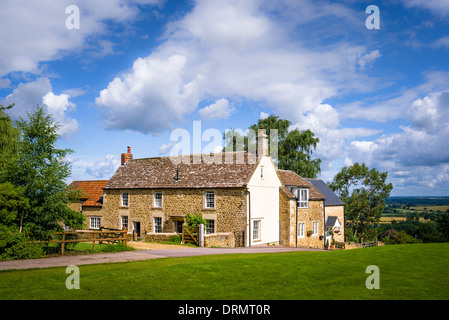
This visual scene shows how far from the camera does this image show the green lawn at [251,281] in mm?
10805

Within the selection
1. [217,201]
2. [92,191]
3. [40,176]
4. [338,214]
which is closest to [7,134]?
[40,176]

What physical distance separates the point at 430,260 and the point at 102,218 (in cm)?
3284

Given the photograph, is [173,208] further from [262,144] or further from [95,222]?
[95,222]

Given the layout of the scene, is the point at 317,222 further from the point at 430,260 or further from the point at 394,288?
the point at 394,288

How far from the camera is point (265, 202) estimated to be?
3459cm

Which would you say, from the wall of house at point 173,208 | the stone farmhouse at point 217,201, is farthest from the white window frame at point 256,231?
the wall of house at point 173,208

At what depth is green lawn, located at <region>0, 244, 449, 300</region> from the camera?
1080 centimetres

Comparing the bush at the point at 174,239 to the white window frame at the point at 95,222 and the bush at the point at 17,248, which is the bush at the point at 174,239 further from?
the white window frame at the point at 95,222

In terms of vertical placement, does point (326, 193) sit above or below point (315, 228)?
above

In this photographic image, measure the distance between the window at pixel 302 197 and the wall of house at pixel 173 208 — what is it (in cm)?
885

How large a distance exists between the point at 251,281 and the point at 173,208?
23.7 metres

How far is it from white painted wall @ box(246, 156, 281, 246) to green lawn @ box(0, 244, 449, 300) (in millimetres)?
15914
